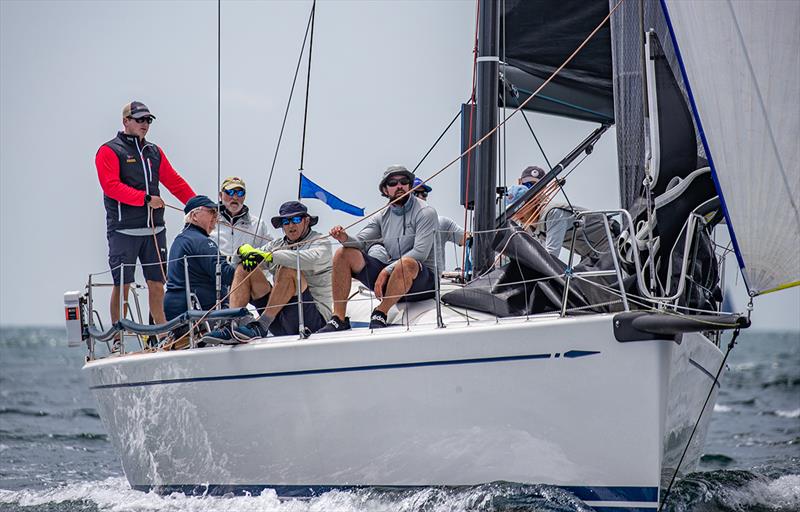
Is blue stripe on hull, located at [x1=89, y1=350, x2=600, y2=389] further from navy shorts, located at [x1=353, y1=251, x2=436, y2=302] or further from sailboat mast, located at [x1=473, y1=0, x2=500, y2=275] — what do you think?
sailboat mast, located at [x1=473, y1=0, x2=500, y2=275]

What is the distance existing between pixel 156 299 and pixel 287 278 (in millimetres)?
1714

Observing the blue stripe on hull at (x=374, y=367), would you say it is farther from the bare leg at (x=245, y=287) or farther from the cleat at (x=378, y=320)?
the bare leg at (x=245, y=287)

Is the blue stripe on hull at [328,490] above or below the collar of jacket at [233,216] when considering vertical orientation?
below

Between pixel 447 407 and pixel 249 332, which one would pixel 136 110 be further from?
pixel 447 407

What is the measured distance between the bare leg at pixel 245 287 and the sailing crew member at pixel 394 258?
614mm

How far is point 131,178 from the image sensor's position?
26.3ft

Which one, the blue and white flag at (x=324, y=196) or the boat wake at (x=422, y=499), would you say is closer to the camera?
the boat wake at (x=422, y=499)

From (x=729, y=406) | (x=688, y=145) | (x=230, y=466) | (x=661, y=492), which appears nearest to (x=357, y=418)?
(x=230, y=466)

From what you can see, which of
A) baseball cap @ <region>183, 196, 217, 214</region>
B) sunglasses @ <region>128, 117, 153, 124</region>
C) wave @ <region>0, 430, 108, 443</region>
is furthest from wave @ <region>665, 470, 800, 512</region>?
wave @ <region>0, 430, 108, 443</region>

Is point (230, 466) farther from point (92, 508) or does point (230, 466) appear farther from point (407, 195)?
point (407, 195)

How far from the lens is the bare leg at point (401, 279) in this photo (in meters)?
6.50

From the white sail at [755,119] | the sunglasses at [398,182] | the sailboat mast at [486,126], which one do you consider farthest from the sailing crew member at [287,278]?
the white sail at [755,119]

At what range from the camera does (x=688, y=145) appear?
5805 millimetres

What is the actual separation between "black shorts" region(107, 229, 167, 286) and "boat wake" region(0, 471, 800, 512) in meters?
1.58
